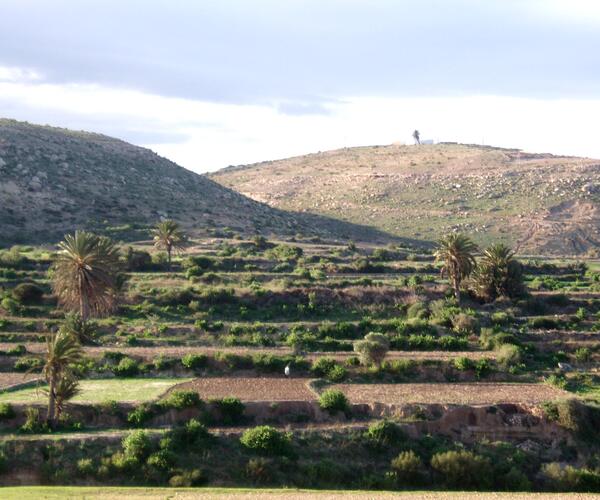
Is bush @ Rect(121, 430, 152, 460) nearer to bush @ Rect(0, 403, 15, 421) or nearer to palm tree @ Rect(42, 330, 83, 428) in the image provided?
palm tree @ Rect(42, 330, 83, 428)

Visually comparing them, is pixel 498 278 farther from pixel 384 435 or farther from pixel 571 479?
pixel 384 435

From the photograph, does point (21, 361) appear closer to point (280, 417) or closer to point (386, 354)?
point (280, 417)

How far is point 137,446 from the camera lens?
24266 millimetres

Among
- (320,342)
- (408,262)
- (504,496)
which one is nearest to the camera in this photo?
(504,496)

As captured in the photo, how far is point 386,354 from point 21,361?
18.1m

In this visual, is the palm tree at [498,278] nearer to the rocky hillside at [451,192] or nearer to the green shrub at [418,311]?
the green shrub at [418,311]

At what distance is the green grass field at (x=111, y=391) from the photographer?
28.9 meters

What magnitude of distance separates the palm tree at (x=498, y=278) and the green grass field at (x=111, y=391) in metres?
24.5

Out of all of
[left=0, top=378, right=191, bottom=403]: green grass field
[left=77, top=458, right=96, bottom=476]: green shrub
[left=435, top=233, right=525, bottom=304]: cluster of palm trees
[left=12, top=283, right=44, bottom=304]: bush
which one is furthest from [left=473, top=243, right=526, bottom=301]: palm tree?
[left=77, top=458, right=96, bottom=476]: green shrub

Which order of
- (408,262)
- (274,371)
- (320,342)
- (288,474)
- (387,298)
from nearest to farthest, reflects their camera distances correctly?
(288,474) → (274,371) → (320,342) → (387,298) → (408,262)

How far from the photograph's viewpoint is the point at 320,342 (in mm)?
39281

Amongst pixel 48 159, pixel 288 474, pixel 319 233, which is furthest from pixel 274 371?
pixel 48 159

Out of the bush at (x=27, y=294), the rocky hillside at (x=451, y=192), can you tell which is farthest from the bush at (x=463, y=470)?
the rocky hillside at (x=451, y=192)

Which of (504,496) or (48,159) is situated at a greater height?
(48,159)
